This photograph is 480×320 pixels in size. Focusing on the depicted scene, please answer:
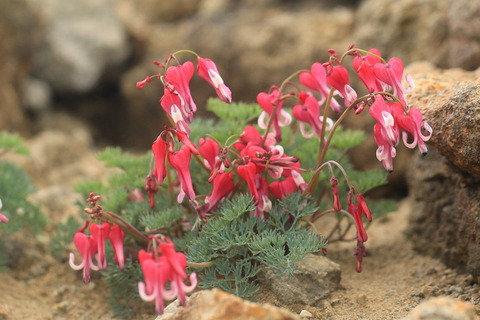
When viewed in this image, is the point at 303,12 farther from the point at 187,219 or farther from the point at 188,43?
the point at 187,219

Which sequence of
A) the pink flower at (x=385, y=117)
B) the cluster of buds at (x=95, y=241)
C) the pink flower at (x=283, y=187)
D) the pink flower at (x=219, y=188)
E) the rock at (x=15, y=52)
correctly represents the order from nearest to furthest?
the pink flower at (x=385, y=117), the cluster of buds at (x=95, y=241), the pink flower at (x=219, y=188), the pink flower at (x=283, y=187), the rock at (x=15, y=52)

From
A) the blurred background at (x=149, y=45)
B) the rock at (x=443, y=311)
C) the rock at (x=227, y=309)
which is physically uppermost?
the blurred background at (x=149, y=45)

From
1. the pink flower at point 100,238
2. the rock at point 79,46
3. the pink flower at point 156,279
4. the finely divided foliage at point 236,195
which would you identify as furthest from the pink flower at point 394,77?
the rock at point 79,46

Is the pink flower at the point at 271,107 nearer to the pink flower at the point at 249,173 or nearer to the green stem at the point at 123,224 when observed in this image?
the pink flower at the point at 249,173

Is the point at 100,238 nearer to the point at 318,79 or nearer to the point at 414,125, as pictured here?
the point at 318,79

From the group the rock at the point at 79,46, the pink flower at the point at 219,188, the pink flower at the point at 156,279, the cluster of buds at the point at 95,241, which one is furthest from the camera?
the rock at the point at 79,46
